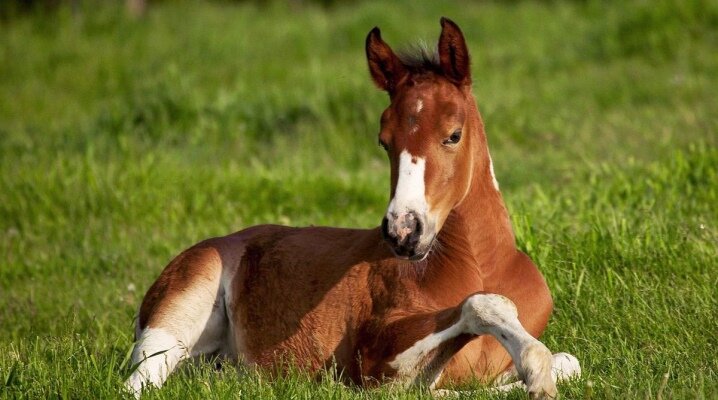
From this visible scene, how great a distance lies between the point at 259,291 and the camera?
18.0ft

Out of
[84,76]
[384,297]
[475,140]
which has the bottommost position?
[84,76]

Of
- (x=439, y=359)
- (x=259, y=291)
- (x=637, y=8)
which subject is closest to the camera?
(x=439, y=359)

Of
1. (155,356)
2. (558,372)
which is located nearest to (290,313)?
(155,356)

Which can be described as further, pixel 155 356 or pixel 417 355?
pixel 155 356

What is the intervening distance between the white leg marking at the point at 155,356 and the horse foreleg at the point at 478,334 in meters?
1.09

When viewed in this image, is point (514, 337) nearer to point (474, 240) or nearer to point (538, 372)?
point (538, 372)

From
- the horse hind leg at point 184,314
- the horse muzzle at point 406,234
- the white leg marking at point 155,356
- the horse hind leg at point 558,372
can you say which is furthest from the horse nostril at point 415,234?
the horse hind leg at point 184,314

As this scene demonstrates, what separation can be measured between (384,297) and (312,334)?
16.7 inches

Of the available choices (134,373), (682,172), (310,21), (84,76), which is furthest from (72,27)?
(134,373)

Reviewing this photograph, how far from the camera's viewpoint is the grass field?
5.20m

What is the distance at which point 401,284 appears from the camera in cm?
489

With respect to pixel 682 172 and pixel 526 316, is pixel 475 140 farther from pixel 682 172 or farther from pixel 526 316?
pixel 682 172

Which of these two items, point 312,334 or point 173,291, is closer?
point 312,334

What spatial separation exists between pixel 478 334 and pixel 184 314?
1610 millimetres
